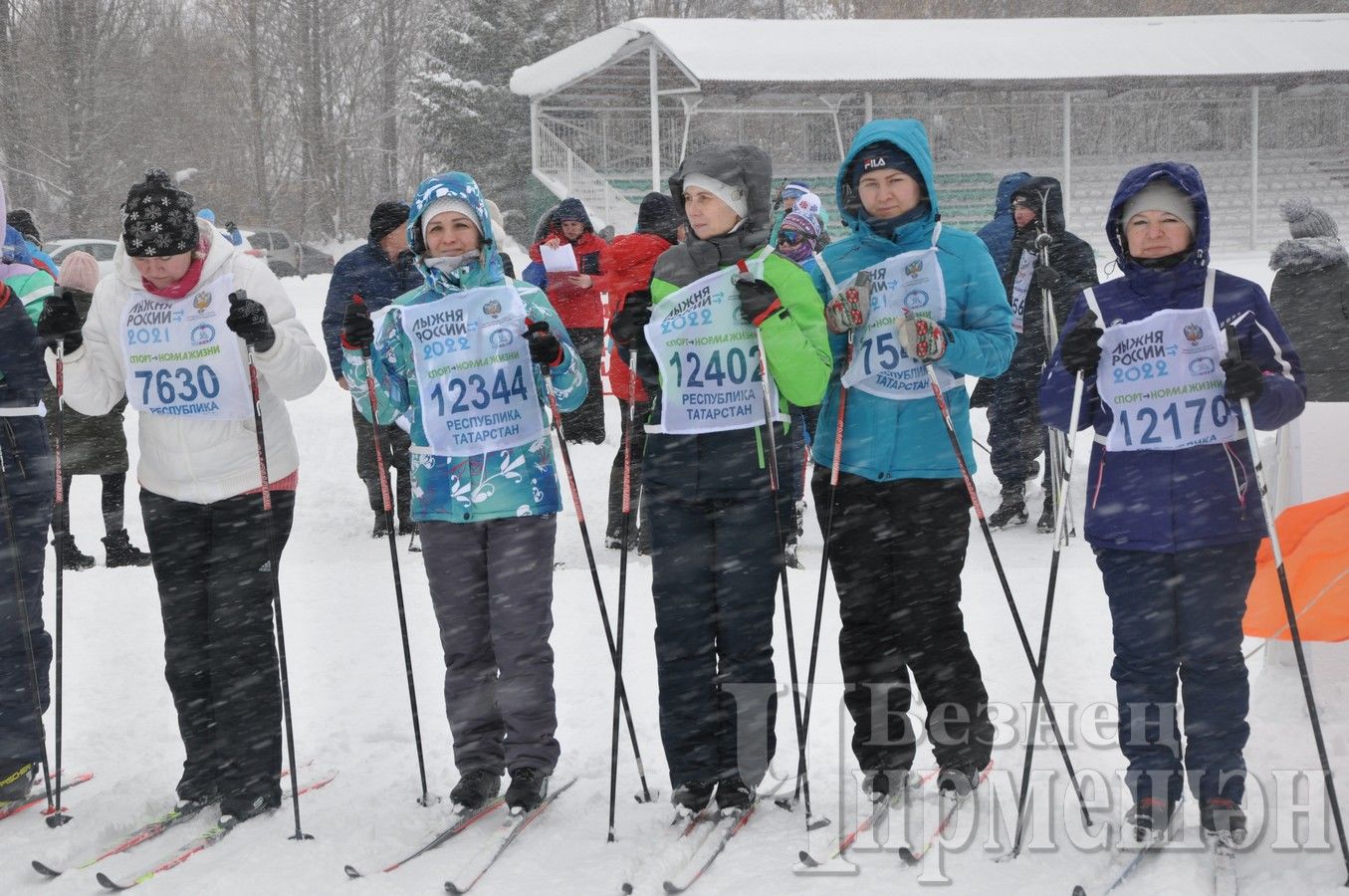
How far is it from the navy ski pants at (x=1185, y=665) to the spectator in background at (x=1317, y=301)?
15.1ft

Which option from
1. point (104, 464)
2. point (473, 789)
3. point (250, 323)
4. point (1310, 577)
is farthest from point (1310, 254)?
point (104, 464)

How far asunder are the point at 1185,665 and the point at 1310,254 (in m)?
4.89

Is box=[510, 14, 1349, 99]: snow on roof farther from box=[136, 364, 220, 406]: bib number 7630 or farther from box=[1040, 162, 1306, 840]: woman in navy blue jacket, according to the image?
box=[1040, 162, 1306, 840]: woman in navy blue jacket

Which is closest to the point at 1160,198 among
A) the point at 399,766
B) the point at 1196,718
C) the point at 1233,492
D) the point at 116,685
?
the point at 1233,492

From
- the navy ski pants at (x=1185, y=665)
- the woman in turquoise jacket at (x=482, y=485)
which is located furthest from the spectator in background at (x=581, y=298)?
the navy ski pants at (x=1185, y=665)

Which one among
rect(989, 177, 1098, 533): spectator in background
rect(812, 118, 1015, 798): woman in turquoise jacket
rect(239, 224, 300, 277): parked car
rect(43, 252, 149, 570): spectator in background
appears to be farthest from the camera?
rect(239, 224, 300, 277): parked car

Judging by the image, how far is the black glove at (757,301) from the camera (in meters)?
3.67

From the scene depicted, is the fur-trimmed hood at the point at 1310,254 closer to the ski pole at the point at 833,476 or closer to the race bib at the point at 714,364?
the ski pole at the point at 833,476

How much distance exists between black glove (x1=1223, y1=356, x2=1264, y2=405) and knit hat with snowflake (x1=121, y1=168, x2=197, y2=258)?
3139 millimetres

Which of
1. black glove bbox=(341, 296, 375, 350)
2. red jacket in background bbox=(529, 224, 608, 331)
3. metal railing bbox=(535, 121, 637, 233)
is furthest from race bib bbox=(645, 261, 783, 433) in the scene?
metal railing bbox=(535, 121, 637, 233)

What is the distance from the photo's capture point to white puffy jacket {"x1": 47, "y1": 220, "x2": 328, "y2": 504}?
4039 mm

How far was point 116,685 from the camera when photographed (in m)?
5.58

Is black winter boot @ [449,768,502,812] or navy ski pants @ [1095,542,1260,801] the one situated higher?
navy ski pants @ [1095,542,1260,801]

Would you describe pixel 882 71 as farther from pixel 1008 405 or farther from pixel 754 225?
pixel 754 225
